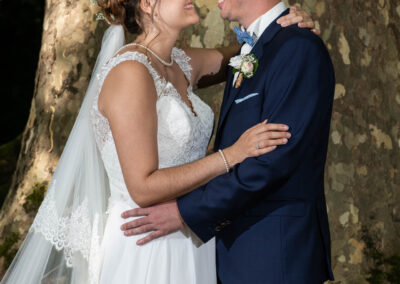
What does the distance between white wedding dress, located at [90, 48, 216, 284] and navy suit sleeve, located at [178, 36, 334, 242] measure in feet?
0.87


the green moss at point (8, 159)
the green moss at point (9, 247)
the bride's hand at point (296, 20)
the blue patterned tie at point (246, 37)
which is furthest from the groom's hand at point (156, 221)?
the green moss at point (8, 159)

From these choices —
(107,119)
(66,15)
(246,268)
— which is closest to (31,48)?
(66,15)

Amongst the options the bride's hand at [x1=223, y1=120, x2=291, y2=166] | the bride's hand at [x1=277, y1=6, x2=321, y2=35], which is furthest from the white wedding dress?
the bride's hand at [x1=277, y1=6, x2=321, y2=35]

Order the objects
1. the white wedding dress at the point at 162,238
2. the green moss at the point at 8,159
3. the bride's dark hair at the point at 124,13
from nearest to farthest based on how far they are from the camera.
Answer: the white wedding dress at the point at 162,238 < the bride's dark hair at the point at 124,13 < the green moss at the point at 8,159

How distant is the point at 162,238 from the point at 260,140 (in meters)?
0.65

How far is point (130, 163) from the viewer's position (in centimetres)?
234

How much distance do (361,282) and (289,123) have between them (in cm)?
183

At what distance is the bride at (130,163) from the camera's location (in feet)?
7.66

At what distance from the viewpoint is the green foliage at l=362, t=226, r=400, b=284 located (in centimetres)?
360

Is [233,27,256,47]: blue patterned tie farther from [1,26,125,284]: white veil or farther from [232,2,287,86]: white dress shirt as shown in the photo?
[1,26,125,284]: white veil

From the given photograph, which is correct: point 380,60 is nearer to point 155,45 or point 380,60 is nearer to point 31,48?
point 155,45

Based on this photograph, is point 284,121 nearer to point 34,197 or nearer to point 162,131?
point 162,131

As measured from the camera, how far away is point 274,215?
2.29 m

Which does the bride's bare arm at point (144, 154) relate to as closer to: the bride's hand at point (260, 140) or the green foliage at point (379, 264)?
the bride's hand at point (260, 140)
